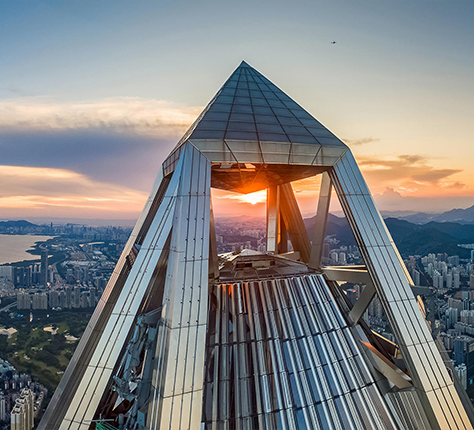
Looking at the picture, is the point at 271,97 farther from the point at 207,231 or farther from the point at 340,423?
the point at 340,423

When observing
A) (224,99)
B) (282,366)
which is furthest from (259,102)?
(282,366)

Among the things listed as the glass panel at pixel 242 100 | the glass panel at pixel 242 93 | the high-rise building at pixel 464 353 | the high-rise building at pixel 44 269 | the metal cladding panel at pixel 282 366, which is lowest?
the high-rise building at pixel 464 353

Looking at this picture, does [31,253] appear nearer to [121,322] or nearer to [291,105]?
[121,322]

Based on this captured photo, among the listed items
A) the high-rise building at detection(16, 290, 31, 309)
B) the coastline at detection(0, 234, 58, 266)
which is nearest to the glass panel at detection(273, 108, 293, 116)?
the high-rise building at detection(16, 290, 31, 309)

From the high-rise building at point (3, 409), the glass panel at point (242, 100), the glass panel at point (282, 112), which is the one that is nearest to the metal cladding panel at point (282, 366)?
the glass panel at point (282, 112)

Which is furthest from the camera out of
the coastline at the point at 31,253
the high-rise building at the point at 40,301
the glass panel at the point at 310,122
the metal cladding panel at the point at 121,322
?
the coastline at the point at 31,253

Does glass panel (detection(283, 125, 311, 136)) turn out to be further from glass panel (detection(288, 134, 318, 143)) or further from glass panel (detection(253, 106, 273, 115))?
glass panel (detection(253, 106, 273, 115))

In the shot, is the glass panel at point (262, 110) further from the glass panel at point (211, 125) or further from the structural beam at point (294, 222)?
the structural beam at point (294, 222)
